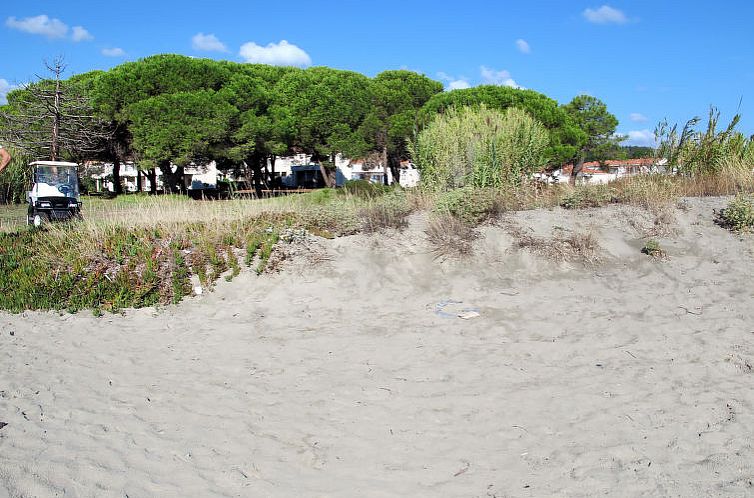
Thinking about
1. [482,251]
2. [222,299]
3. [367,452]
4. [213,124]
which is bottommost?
[367,452]

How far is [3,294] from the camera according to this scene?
8.52m

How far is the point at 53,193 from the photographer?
15.1m

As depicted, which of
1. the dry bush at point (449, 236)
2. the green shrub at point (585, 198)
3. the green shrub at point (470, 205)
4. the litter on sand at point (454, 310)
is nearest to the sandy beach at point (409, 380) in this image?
the litter on sand at point (454, 310)

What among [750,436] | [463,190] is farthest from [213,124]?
[750,436]

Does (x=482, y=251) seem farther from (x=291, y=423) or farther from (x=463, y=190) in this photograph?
(x=291, y=423)

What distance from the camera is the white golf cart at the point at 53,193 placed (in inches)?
575

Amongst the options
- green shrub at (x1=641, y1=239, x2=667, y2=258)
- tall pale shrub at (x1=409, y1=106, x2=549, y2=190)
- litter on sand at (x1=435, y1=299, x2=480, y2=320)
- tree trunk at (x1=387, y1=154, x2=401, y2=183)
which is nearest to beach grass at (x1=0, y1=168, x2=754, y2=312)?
tall pale shrub at (x1=409, y1=106, x2=549, y2=190)

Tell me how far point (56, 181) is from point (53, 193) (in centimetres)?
36

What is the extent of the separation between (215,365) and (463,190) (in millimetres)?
6484

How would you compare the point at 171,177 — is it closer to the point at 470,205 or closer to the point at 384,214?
the point at 384,214

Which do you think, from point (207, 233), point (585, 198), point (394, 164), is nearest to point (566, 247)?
point (585, 198)

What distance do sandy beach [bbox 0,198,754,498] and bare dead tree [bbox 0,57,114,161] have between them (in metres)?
20.5

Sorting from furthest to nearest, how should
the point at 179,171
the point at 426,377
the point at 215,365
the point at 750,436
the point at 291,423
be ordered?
the point at 179,171
the point at 215,365
the point at 426,377
the point at 291,423
the point at 750,436

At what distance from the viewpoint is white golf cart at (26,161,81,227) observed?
14602 mm
